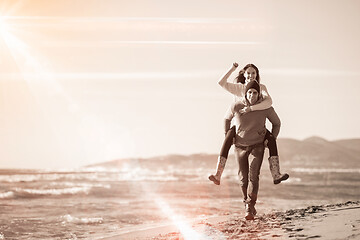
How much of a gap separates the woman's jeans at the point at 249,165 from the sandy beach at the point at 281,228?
84 centimetres

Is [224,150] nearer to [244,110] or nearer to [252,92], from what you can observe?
[244,110]

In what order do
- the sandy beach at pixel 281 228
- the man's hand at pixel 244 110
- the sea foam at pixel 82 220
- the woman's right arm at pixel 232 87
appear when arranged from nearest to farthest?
the man's hand at pixel 244 110 < the woman's right arm at pixel 232 87 < the sandy beach at pixel 281 228 < the sea foam at pixel 82 220

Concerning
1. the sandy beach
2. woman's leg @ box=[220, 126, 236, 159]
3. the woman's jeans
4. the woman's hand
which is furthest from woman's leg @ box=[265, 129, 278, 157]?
the sandy beach

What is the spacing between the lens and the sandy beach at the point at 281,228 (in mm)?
8023

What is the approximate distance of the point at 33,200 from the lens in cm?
2689

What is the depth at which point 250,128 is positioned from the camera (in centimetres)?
747

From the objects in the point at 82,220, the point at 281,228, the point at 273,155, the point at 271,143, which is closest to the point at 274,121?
the point at 271,143

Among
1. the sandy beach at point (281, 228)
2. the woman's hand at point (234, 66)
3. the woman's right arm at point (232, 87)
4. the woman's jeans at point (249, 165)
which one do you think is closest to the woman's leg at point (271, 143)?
the woman's jeans at point (249, 165)

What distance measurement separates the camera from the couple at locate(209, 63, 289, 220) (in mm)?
Answer: 7387

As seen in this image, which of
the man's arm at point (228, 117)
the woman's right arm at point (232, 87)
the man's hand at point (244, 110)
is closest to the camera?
the man's hand at point (244, 110)

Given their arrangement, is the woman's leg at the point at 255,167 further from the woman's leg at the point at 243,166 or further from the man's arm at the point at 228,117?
the man's arm at the point at 228,117

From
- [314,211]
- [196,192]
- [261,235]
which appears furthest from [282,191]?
[261,235]

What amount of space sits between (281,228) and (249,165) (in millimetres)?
1613

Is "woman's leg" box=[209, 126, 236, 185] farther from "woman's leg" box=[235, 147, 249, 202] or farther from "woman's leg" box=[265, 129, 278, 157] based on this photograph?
"woman's leg" box=[265, 129, 278, 157]
